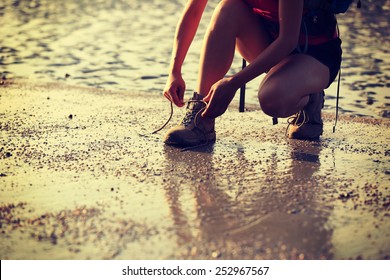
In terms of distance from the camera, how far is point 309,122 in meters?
3.58

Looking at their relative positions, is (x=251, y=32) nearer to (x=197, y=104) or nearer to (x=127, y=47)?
(x=197, y=104)

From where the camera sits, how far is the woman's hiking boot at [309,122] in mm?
3547

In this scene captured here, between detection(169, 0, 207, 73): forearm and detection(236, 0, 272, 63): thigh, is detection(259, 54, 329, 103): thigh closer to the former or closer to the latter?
detection(236, 0, 272, 63): thigh

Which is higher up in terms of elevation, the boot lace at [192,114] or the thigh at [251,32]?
the thigh at [251,32]

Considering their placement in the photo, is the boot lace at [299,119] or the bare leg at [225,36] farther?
the boot lace at [299,119]

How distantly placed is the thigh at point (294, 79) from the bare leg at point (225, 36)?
21 cm

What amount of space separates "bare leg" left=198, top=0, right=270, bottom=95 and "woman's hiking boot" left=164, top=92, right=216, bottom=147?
7 centimetres

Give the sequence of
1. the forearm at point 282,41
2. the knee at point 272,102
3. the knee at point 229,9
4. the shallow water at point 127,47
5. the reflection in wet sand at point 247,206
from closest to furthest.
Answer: the reflection in wet sand at point 247,206, the forearm at point 282,41, the knee at point 272,102, the knee at point 229,9, the shallow water at point 127,47

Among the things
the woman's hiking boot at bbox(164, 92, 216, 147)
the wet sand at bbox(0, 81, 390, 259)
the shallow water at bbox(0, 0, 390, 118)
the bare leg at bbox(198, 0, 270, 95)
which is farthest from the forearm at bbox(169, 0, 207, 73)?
the shallow water at bbox(0, 0, 390, 118)

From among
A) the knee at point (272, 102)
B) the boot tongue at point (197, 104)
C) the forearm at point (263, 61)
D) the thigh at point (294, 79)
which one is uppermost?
the forearm at point (263, 61)

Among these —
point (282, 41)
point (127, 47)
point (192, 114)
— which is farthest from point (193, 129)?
point (127, 47)

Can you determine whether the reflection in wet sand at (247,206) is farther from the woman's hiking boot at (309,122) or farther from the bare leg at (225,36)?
the bare leg at (225,36)

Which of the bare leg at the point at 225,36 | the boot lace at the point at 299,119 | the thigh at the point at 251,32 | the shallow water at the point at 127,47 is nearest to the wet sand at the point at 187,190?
the boot lace at the point at 299,119
